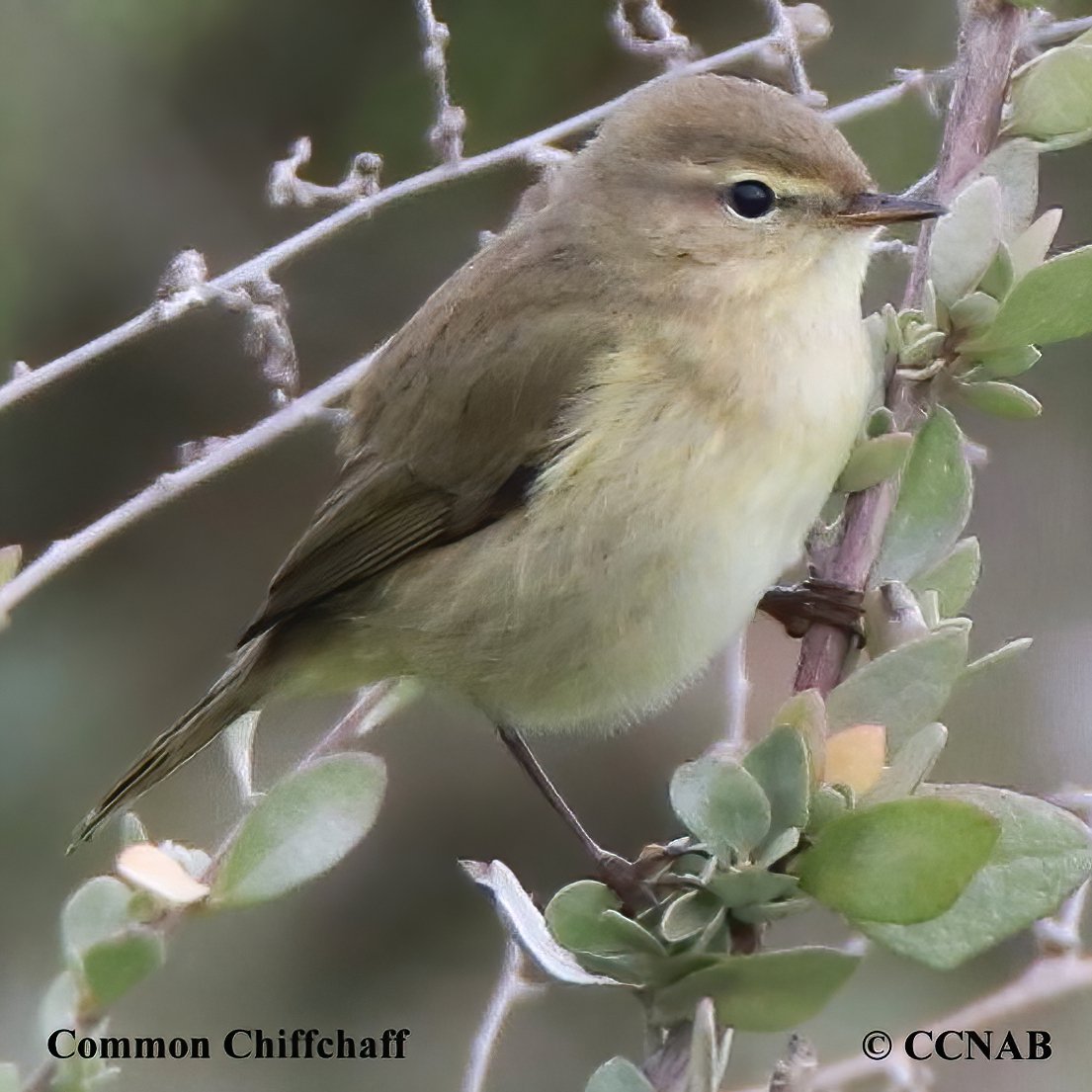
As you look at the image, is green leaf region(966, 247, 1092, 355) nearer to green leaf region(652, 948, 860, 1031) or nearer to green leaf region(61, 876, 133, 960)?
green leaf region(652, 948, 860, 1031)

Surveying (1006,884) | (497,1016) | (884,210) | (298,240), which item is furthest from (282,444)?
(1006,884)

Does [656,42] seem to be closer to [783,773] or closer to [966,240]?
[966,240]

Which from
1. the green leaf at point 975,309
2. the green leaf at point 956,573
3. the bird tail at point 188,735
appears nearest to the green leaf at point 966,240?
the green leaf at point 975,309

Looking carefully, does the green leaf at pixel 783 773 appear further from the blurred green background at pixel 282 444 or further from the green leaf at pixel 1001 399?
the blurred green background at pixel 282 444

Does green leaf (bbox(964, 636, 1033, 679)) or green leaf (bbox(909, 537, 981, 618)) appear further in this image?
green leaf (bbox(909, 537, 981, 618))

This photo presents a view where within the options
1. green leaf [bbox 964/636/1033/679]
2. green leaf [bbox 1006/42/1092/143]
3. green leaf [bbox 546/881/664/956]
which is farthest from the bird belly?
green leaf [bbox 546/881/664/956]

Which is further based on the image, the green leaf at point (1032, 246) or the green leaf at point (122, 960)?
the green leaf at point (1032, 246)
